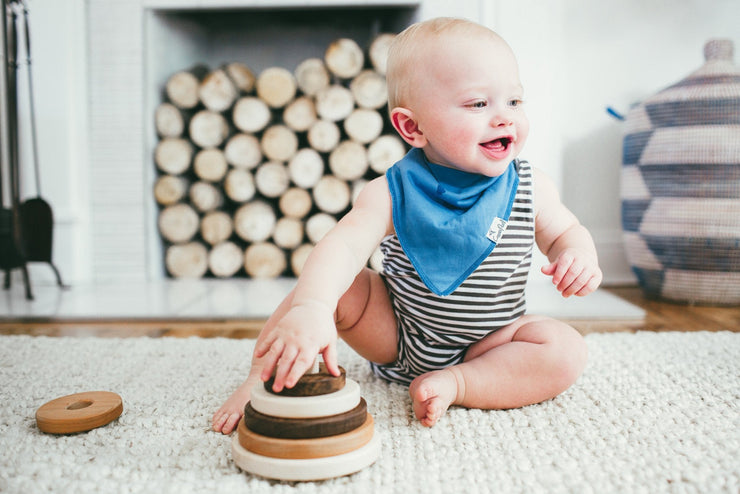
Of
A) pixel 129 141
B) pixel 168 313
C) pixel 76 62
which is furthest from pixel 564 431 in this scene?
pixel 76 62

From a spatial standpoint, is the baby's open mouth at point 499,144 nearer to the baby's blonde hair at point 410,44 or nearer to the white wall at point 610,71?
the baby's blonde hair at point 410,44

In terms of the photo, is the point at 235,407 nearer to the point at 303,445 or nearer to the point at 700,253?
the point at 303,445

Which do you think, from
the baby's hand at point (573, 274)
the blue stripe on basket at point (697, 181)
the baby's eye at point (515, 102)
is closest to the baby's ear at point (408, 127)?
the baby's eye at point (515, 102)

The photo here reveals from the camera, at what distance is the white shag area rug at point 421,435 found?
2.05 feet

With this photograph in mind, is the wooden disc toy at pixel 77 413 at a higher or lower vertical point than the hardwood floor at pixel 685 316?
higher

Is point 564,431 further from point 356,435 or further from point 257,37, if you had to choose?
point 257,37

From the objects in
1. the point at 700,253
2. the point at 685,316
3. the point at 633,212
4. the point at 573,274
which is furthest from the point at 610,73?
the point at 573,274

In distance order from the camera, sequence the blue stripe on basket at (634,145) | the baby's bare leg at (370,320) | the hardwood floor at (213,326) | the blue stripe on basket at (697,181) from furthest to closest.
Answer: the blue stripe on basket at (634,145) < the blue stripe on basket at (697,181) < the hardwood floor at (213,326) < the baby's bare leg at (370,320)

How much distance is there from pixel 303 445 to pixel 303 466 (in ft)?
0.07

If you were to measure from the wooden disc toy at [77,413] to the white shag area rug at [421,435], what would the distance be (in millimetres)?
13

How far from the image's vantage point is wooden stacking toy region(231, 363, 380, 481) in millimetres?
619

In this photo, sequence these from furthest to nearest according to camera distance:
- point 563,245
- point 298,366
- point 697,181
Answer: point 697,181 < point 563,245 < point 298,366

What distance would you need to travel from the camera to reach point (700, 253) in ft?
5.43

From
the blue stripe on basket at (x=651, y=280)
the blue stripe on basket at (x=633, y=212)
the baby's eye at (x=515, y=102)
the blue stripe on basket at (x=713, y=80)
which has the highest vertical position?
the blue stripe on basket at (x=713, y=80)
